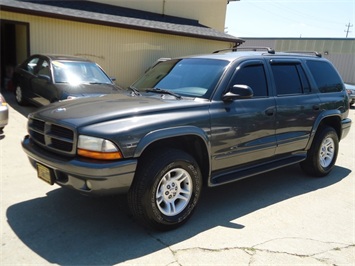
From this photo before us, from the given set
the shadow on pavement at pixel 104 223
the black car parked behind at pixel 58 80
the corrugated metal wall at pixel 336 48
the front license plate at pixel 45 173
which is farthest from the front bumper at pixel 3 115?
the corrugated metal wall at pixel 336 48

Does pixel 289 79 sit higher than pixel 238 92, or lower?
higher

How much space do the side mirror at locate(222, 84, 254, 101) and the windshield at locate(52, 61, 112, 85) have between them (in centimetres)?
532

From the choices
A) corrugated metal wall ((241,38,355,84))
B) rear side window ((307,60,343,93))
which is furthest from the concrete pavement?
corrugated metal wall ((241,38,355,84))

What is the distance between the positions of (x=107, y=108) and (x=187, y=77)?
128 cm

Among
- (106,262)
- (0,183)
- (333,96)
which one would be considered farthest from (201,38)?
(106,262)

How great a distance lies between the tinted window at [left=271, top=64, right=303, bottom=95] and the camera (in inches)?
190

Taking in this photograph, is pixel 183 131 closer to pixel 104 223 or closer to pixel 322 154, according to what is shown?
pixel 104 223

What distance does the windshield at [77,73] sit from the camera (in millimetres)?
8469

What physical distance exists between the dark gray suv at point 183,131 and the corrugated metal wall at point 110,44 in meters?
8.27

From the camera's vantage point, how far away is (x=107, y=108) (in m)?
3.59

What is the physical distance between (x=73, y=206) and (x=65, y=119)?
4.03ft

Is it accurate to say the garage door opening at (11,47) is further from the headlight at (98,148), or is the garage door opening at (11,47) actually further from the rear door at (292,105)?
the headlight at (98,148)

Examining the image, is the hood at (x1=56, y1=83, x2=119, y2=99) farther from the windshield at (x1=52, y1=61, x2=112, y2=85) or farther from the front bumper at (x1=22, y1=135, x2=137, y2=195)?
the front bumper at (x1=22, y1=135, x2=137, y2=195)

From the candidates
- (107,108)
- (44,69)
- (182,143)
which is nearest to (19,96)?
(44,69)
